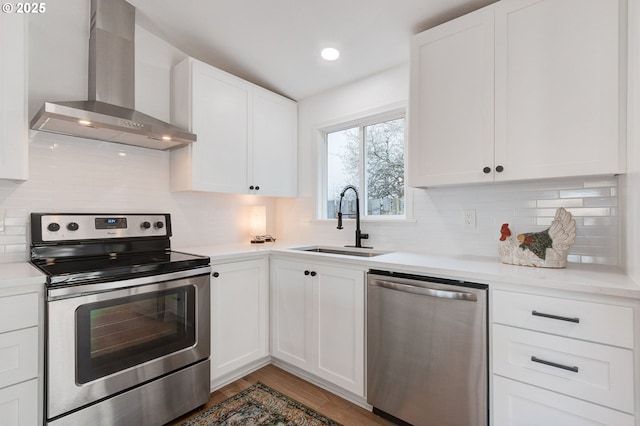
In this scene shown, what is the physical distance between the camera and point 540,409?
133 cm

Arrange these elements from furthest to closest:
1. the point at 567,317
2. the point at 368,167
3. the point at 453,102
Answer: the point at 368,167, the point at 453,102, the point at 567,317

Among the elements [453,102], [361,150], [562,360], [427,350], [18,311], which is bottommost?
[427,350]

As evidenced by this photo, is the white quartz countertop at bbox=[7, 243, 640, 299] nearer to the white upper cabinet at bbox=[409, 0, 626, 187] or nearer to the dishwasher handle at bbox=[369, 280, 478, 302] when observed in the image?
the dishwasher handle at bbox=[369, 280, 478, 302]

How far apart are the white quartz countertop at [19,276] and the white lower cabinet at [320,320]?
140 centimetres

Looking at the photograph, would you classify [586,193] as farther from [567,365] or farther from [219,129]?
[219,129]

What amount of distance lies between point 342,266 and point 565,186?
1359 mm

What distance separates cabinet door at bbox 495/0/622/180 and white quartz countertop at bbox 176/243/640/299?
48 cm

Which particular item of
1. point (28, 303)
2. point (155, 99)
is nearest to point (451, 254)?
point (28, 303)

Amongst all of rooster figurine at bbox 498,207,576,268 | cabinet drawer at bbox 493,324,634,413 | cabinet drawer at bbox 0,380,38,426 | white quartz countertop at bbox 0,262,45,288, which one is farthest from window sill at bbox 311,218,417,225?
cabinet drawer at bbox 0,380,38,426

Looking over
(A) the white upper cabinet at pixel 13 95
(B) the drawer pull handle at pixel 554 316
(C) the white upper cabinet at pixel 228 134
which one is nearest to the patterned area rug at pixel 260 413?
(B) the drawer pull handle at pixel 554 316

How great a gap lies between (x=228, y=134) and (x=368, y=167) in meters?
1.23

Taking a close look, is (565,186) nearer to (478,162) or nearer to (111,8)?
(478,162)

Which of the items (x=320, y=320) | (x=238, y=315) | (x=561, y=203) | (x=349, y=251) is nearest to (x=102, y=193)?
(x=238, y=315)

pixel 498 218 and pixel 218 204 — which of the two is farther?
pixel 218 204
